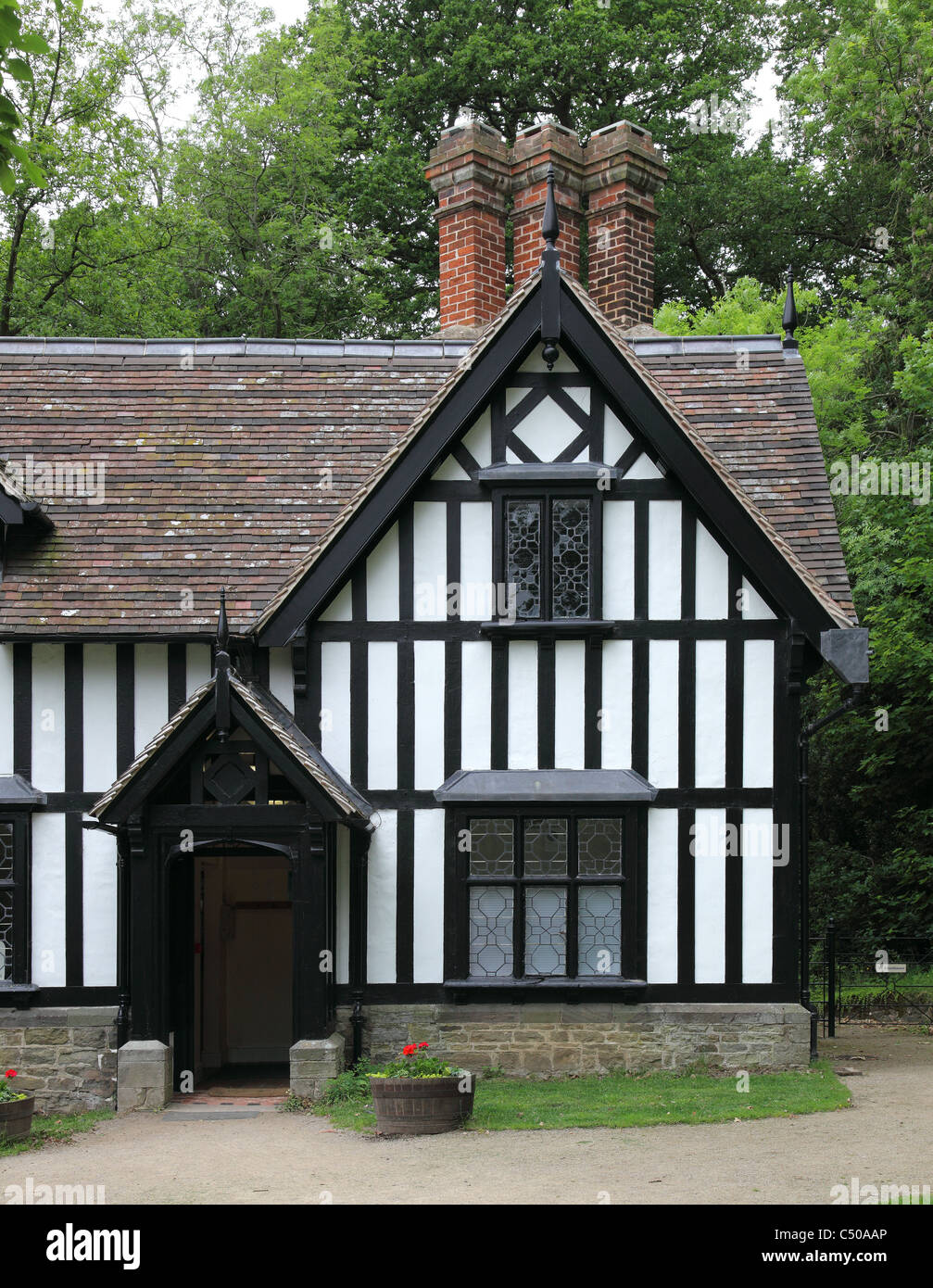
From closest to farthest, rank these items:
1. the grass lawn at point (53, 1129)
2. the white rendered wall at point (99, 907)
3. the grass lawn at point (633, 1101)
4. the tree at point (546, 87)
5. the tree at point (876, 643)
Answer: the grass lawn at point (53, 1129) < the grass lawn at point (633, 1101) < the white rendered wall at point (99, 907) < the tree at point (876, 643) < the tree at point (546, 87)

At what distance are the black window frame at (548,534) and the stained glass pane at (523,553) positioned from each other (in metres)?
0.05

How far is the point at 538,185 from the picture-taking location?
51.4ft

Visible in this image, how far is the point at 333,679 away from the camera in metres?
12.8

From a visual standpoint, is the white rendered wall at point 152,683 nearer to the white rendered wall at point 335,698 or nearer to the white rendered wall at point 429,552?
the white rendered wall at point 335,698

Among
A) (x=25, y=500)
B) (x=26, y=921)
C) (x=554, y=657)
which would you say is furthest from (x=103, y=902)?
(x=554, y=657)

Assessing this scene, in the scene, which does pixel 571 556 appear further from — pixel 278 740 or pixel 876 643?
pixel 876 643

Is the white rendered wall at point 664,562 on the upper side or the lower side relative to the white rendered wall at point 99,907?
upper

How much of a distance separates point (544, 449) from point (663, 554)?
59.4 inches

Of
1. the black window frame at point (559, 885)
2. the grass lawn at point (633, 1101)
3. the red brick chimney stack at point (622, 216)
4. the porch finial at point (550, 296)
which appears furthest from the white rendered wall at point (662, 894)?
the red brick chimney stack at point (622, 216)

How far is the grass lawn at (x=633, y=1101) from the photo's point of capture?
10.7 meters

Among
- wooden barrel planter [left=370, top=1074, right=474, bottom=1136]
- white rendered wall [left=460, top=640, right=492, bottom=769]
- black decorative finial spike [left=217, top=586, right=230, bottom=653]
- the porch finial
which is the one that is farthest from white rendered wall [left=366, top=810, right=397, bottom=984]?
the porch finial

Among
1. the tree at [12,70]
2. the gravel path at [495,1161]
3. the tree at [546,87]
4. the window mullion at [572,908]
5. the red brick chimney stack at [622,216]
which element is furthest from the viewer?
the tree at [546,87]

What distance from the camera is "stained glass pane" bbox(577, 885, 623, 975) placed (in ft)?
41.1
